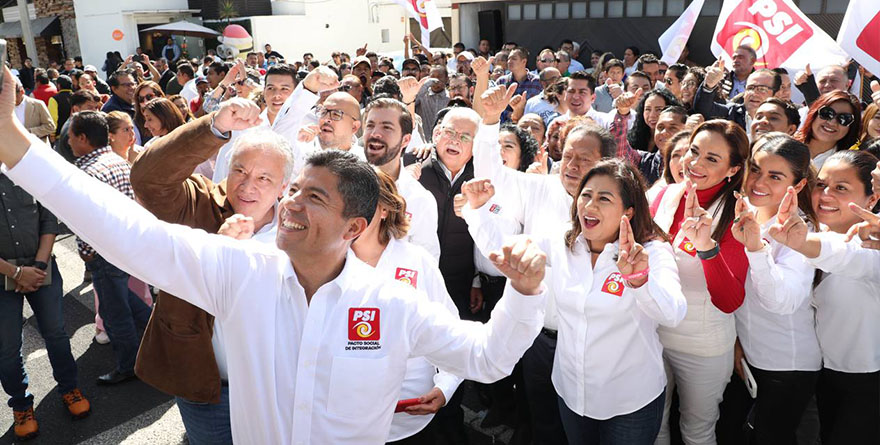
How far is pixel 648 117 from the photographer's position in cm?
512

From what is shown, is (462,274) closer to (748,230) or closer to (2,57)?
(748,230)

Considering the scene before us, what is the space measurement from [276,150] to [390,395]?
1.27 meters

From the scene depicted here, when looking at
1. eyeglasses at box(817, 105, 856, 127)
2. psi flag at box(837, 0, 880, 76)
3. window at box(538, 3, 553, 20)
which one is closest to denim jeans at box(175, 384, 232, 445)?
eyeglasses at box(817, 105, 856, 127)

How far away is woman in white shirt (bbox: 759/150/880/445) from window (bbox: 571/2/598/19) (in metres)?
16.2

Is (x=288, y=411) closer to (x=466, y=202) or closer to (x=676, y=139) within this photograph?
(x=466, y=202)

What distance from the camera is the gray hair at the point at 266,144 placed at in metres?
2.68

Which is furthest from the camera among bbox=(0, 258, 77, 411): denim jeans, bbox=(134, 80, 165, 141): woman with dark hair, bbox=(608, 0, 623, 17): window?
bbox=(608, 0, 623, 17): window

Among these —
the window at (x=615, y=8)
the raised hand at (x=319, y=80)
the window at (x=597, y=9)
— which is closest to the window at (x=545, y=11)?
the window at (x=597, y=9)

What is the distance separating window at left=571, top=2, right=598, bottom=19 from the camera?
58.9ft

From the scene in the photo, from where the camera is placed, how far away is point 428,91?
824 cm

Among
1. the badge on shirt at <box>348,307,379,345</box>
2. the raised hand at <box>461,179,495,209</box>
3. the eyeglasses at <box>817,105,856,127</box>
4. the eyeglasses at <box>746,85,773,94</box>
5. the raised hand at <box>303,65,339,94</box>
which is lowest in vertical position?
the badge on shirt at <box>348,307,379,345</box>

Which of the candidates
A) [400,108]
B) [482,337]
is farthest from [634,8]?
[482,337]

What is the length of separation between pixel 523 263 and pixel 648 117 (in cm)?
390

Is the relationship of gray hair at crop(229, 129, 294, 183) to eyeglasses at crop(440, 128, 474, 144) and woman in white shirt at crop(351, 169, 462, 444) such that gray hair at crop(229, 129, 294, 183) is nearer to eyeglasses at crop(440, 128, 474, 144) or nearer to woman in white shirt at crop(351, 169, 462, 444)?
woman in white shirt at crop(351, 169, 462, 444)
